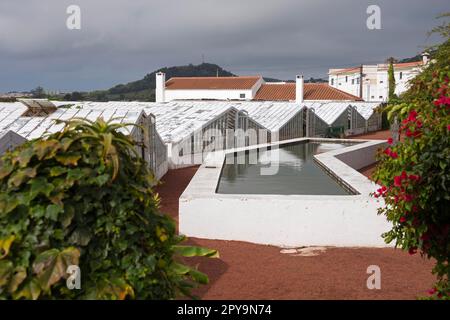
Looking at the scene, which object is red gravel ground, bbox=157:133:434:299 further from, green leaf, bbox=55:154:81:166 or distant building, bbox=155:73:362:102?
distant building, bbox=155:73:362:102

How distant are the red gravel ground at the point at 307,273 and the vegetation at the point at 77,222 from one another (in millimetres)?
3297

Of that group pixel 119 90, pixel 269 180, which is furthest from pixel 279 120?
pixel 119 90

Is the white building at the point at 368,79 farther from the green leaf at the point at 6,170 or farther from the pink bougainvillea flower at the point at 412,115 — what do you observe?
the green leaf at the point at 6,170

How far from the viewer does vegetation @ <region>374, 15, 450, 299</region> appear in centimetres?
371

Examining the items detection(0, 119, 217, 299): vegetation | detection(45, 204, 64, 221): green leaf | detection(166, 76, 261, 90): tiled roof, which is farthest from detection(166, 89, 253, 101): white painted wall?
detection(45, 204, 64, 221): green leaf

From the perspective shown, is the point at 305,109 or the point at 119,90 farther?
the point at 119,90

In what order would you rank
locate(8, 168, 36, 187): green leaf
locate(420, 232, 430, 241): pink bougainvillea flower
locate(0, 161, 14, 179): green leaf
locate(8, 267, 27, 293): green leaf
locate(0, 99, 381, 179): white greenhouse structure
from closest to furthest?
1. locate(8, 267, 27, 293): green leaf
2. locate(8, 168, 36, 187): green leaf
3. locate(0, 161, 14, 179): green leaf
4. locate(420, 232, 430, 241): pink bougainvillea flower
5. locate(0, 99, 381, 179): white greenhouse structure

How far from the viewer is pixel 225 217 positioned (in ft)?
29.2

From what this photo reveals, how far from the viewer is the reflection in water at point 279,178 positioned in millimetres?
10906

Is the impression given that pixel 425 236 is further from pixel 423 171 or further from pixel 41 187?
pixel 41 187

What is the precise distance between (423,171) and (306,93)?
55.1 metres

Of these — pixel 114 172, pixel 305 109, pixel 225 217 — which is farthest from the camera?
pixel 305 109
